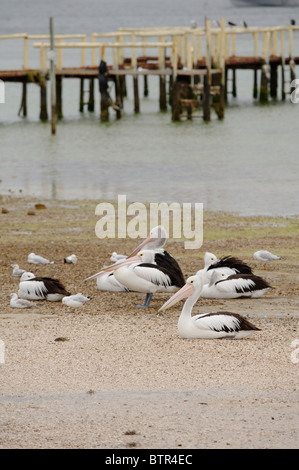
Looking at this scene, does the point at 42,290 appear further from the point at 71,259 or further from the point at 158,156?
the point at 158,156

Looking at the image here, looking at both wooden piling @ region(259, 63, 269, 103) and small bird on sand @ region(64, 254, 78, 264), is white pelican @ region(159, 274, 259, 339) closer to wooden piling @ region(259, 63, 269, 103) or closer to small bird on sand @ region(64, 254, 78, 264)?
small bird on sand @ region(64, 254, 78, 264)

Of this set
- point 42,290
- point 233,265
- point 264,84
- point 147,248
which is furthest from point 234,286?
point 264,84

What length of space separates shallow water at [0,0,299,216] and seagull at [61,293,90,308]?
679 cm

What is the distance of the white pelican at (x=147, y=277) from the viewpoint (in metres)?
8.89

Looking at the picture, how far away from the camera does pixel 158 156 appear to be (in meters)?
24.2

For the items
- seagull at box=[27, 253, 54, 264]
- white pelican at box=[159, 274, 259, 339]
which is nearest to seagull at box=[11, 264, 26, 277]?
seagull at box=[27, 253, 54, 264]

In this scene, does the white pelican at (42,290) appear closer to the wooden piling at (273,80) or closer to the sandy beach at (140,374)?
the sandy beach at (140,374)

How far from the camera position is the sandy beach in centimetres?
579

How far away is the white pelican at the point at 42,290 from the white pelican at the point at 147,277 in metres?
0.55

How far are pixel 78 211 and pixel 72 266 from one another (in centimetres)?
446

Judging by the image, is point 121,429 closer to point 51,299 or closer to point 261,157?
point 51,299

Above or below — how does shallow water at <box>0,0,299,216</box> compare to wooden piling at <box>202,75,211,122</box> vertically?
below

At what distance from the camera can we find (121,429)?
586 centimetres

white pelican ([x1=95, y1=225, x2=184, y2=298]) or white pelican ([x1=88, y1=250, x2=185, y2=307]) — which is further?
white pelican ([x1=95, y1=225, x2=184, y2=298])
